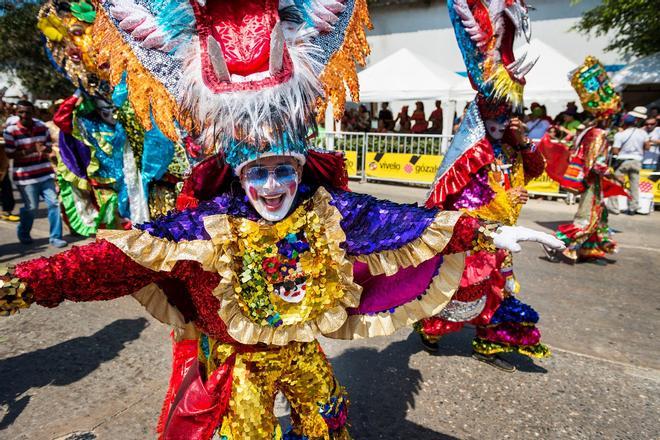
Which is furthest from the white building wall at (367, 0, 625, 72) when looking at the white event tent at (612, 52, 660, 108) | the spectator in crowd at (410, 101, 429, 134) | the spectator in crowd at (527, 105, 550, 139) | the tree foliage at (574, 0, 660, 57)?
the spectator in crowd at (527, 105, 550, 139)

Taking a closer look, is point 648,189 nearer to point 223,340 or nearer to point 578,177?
point 578,177

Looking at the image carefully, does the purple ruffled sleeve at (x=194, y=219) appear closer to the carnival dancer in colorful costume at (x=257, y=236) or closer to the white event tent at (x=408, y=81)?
the carnival dancer in colorful costume at (x=257, y=236)

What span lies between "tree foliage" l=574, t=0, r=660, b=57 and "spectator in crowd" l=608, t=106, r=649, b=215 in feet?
14.8

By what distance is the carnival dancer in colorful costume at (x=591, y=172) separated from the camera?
17.8 ft

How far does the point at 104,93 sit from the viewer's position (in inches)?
186

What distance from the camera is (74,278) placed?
136 cm

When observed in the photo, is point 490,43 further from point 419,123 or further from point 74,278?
point 419,123

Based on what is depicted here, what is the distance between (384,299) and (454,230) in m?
0.51

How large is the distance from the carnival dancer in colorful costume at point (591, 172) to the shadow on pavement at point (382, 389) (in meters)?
3.09

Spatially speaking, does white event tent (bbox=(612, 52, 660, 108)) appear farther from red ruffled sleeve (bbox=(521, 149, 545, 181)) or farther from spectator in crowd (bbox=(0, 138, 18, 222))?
spectator in crowd (bbox=(0, 138, 18, 222))

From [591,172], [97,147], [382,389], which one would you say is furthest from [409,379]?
[97,147]

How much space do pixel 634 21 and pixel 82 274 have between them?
16.3m

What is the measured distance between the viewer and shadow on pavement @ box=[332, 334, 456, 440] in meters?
2.60

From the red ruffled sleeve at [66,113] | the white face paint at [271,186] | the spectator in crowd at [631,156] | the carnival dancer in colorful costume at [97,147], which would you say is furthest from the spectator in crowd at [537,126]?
the white face paint at [271,186]
